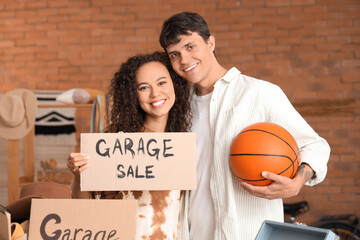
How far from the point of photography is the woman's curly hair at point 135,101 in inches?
65.5

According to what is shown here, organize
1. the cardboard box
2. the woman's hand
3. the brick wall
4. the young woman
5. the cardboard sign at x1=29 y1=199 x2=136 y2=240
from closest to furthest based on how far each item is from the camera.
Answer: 1. the cardboard box
2. the cardboard sign at x1=29 y1=199 x2=136 y2=240
3. the woman's hand
4. the young woman
5. the brick wall

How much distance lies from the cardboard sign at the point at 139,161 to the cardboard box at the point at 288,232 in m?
0.40

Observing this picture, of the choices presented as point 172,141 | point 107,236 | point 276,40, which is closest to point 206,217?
point 172,141

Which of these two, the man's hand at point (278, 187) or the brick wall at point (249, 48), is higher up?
the brick wall at point (249, 48)

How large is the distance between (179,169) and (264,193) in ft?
0.97

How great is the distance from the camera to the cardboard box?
84 cm

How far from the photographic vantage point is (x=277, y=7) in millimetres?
3949

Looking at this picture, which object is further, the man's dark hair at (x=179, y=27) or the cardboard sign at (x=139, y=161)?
the man's dark hair at (x=179, y=27)

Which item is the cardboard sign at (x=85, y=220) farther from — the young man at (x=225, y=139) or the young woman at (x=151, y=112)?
the young man at (x=225, y=139)

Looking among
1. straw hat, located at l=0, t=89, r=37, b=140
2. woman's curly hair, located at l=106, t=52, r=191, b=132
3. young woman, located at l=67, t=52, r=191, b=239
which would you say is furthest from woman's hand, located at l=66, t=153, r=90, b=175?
straw hat, located at l=0, t=89, r=37, b=140

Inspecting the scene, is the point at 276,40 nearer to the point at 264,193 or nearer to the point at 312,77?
the point at 312,77

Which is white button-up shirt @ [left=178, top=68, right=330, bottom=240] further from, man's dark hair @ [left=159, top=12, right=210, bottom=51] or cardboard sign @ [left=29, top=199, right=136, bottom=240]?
cardboard sign @ [left=29, top=199, right=136, bottom=240]

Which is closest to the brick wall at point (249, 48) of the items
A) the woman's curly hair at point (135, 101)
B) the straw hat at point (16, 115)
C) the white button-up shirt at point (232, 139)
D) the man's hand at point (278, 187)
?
the straw hat at point (16, 115)

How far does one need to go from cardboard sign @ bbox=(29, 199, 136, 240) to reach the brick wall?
3.14m
